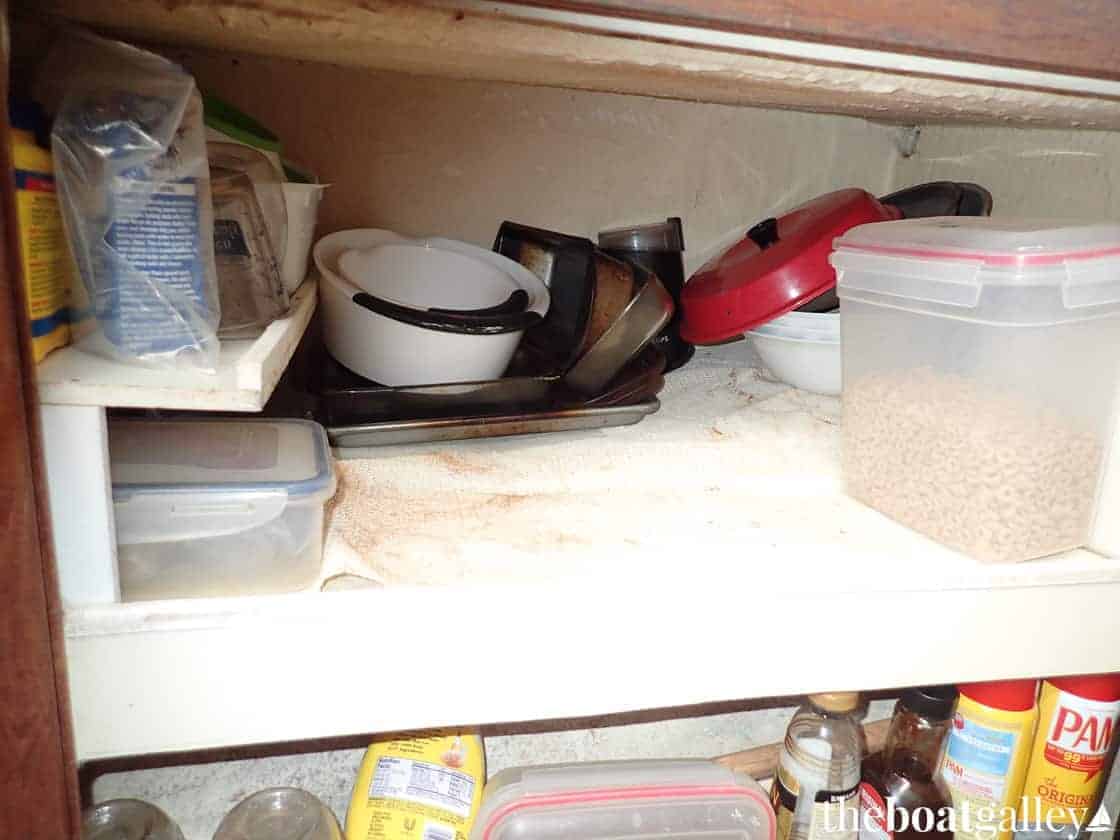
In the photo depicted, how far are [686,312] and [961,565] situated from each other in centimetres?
47

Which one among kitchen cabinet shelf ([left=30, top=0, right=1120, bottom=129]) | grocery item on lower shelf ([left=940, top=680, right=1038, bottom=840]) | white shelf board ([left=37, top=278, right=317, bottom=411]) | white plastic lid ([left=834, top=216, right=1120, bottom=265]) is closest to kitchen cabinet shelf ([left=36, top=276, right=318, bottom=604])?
white shelf board ([left=37, top=278, right=317, bottom=411])

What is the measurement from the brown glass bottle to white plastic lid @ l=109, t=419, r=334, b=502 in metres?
0.64

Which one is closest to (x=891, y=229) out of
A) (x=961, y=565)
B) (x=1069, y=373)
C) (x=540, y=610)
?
(x=1069, y=373)

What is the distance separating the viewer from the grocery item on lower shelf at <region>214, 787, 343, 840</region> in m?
0.76

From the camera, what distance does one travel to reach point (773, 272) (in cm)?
85

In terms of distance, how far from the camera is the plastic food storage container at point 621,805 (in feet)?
2.37

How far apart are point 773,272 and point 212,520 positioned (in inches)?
24.5

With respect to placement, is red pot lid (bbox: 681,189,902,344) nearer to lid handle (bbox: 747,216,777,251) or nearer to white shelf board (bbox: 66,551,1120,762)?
lid handle (bbox: 747,216,777,251)

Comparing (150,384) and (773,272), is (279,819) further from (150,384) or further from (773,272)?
(773,272)

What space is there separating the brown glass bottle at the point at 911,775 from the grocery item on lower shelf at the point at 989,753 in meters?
0.02

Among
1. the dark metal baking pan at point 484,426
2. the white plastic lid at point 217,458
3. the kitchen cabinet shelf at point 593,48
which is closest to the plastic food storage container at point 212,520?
the white plastic lid at point 217,458

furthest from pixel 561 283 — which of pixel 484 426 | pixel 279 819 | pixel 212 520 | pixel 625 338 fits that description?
pixel 279 819

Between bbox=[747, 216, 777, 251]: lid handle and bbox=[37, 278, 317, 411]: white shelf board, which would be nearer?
bbox=[37, 278, 317, 411]: white shelf board

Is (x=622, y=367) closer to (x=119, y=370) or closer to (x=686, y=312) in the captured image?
(x=686, y=312)
